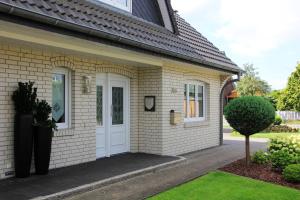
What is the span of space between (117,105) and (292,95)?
30446mm

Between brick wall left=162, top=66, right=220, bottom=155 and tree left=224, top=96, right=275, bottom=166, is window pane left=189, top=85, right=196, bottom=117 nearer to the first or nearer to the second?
brick wall left=162, top=66, right=220, bottom=155

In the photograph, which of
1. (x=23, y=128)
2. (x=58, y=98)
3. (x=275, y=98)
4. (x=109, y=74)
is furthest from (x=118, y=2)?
(x=275, y=98)

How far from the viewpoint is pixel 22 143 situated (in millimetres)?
7664

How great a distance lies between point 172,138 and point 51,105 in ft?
14.6

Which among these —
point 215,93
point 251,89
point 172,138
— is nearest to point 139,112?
point 172,138

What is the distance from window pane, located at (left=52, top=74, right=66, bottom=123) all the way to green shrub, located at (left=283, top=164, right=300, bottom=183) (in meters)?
5.46

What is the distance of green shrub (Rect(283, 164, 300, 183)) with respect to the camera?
8.50m

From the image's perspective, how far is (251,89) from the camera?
56.4 metres

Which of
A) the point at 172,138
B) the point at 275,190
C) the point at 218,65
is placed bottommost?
the point at 275,190

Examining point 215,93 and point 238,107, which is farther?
point 215,93

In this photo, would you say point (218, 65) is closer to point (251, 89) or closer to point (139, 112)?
point (139, 112)

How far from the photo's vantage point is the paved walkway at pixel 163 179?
7.15 metres

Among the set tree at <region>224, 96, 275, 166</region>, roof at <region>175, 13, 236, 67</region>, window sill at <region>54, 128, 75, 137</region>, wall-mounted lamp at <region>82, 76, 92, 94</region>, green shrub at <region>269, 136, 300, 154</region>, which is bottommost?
green shrub at <region>269, 136, 300, 154</region>

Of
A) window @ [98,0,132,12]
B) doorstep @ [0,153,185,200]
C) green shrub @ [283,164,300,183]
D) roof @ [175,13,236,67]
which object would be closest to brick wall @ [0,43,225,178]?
doorstep @ [0,153,185,200]
